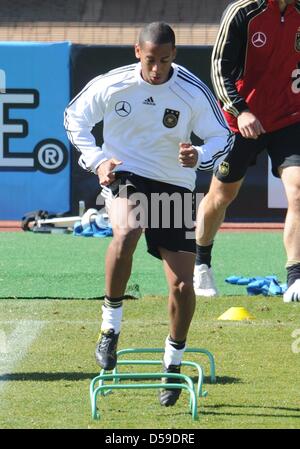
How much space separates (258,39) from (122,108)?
2.98m

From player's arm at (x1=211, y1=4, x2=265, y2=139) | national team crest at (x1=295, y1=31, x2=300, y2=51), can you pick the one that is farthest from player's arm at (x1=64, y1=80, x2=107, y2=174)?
national team crest at (x1=295, y1=31, x2=300, y2=51)

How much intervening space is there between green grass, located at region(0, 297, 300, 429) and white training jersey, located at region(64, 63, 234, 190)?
112 cm

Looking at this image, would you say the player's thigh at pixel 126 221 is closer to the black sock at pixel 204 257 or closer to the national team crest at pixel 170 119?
the national team crest at pixel 170 119

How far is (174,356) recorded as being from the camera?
21.3 feet

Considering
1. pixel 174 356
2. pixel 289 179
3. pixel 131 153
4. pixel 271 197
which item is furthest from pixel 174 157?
pixel 271 197

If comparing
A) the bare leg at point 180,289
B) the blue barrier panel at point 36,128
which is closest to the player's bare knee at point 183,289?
the bare leg at point 180,289

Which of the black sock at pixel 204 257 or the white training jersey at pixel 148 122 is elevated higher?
the white training jersey at pixel 148 122

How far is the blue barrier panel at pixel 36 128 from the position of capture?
16.1m

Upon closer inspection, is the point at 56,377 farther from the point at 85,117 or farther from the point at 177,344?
the point at 85,117

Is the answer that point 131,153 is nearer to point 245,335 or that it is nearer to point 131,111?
point 131,111

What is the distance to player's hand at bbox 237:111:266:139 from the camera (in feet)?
28.1

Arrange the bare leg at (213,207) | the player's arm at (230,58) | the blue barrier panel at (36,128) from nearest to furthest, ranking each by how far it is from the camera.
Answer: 1. the player's arm at (230,58)
2. the bare leg at (213,207)
3. the blue barrier panel at (36,128)

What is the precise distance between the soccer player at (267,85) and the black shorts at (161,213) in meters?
2.55

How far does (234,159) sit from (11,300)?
192cm
